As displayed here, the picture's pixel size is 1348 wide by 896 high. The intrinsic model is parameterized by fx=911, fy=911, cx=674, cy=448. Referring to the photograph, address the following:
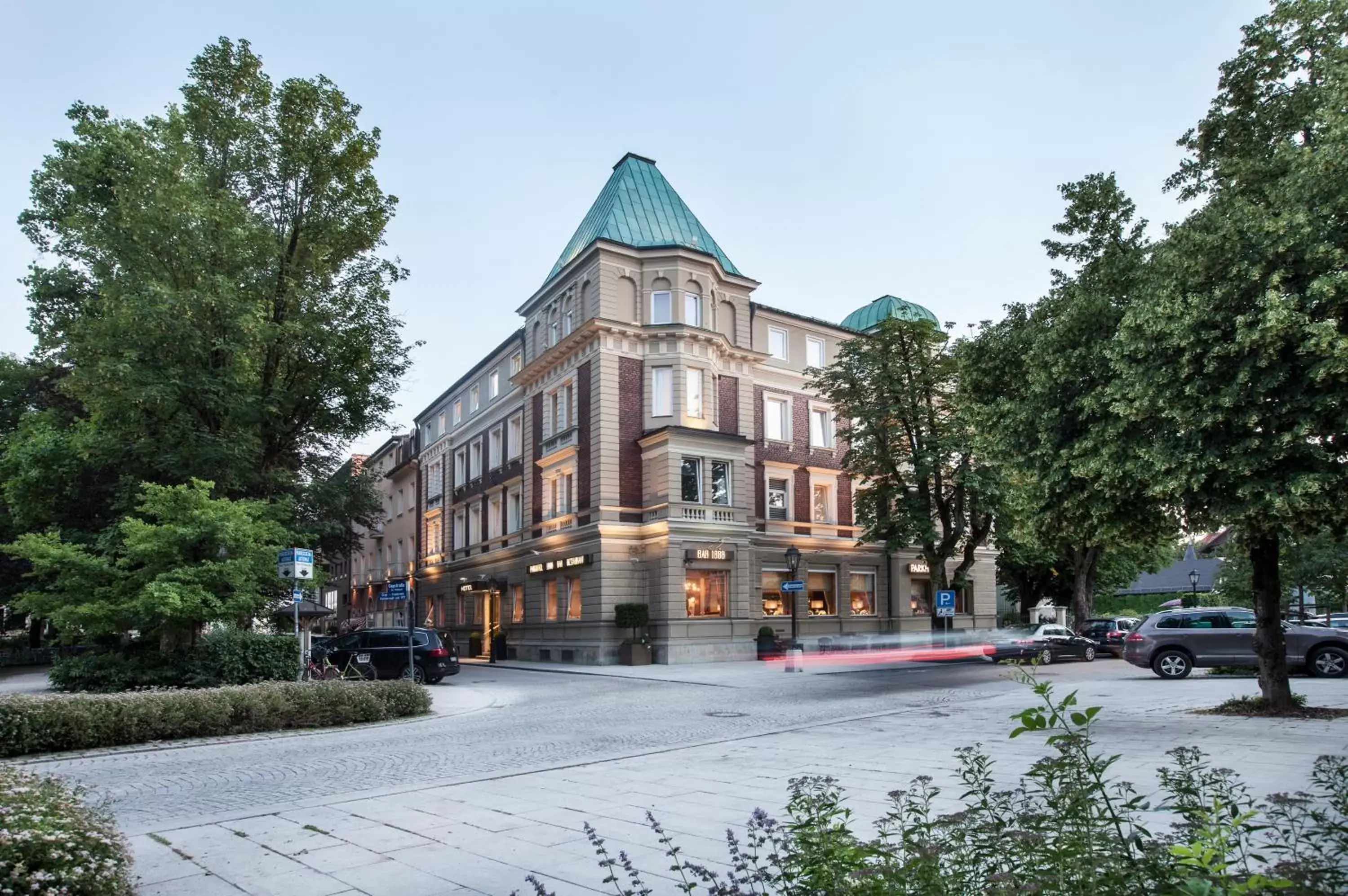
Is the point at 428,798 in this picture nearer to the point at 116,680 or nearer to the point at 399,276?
the point at 116,680

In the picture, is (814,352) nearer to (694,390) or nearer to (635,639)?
(694,390)

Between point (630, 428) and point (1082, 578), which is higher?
point (630, 428)

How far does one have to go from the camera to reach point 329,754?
13.0m

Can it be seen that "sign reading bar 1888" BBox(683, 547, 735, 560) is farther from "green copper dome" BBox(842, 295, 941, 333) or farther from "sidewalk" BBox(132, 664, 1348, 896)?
"sidewalk" BBox(132, 664, 1348, 896)

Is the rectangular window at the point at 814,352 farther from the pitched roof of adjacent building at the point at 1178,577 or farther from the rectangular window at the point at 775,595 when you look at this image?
the pitched roof of adjacent building at the point at 1178,577

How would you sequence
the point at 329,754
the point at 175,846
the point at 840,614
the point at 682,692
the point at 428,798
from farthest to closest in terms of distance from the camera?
the point at 840,614 → the point at 682,692 → the point at 329,754 → the point at 428,798 → the point at 175,846

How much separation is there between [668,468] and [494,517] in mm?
16384

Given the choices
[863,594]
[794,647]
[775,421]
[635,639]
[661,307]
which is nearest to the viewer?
[794,647]

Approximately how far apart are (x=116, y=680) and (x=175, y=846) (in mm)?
15214

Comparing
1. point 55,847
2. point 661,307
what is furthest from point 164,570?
point 661,307

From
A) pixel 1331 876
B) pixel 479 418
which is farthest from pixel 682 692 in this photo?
pixel 479 418

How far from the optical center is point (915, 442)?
1374 inches

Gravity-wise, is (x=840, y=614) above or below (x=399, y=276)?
below

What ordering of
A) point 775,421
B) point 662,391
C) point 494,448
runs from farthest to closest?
point 494,448
point 775,421
point 662,391
